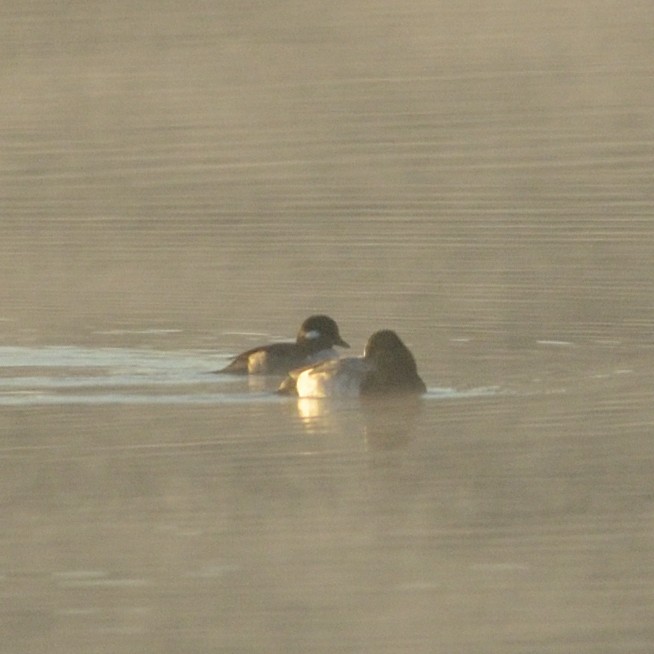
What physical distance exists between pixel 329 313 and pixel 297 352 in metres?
1.44

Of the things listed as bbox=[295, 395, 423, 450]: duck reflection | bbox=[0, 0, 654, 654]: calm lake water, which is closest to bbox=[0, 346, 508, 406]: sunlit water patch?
bbox=[0, 0, 654, 654]: calm lake water

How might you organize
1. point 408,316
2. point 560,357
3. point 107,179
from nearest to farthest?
point 560,357 → point 408,316 → point 107,179

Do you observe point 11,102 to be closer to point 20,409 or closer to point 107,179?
point 107,179

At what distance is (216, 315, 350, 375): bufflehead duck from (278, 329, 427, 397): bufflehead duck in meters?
0.26

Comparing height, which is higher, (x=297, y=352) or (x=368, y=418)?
(x=297, y=352)

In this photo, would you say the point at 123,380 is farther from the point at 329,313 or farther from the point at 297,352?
the point at 329,313

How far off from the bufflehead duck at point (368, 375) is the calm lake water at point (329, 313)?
16 centimetres

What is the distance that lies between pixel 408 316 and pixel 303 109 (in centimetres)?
864

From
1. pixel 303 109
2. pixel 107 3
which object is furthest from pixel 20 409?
pixel 107 3

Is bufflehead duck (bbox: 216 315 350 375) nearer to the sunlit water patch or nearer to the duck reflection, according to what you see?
the sunlit water patch

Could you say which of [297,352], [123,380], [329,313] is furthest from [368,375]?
[329,313]

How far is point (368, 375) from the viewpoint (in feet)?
38.5

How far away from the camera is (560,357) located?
12.1 meters

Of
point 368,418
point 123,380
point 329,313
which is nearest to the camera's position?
point 368,418
